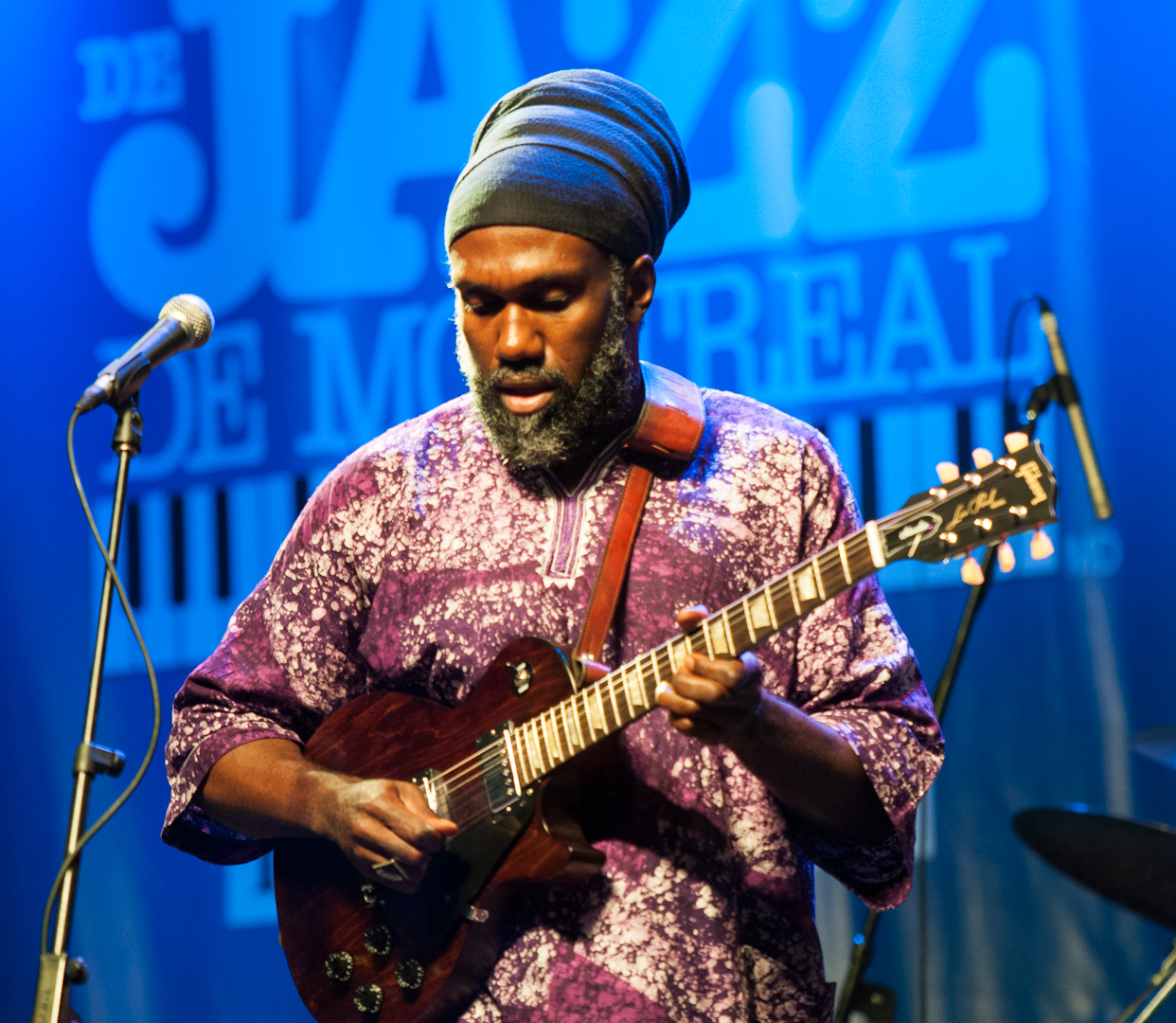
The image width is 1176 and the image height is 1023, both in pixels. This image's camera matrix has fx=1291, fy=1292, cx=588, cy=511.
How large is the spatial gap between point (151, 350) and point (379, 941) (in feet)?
3.35

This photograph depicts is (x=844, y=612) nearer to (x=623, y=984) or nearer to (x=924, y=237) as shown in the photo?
(x=623, y=984)

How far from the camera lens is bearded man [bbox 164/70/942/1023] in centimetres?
176

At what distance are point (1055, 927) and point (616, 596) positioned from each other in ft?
6.48

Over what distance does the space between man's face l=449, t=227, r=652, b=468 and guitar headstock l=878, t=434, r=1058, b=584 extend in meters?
0.59

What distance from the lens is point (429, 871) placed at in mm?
1900

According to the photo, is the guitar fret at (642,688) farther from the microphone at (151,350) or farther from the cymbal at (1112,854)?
the cymbal at (1112,854)

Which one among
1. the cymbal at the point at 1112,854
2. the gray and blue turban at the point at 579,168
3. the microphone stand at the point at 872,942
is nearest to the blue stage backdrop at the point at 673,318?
the microphone stand at the point at 872,942

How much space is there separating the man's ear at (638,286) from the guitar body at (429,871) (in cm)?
59

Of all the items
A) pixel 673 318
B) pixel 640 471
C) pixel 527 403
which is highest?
pixel 673 318

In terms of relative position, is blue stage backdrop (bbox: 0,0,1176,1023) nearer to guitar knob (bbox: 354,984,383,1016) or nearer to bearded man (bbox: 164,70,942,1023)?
bearded man (bbox: 164,70,942,1023)

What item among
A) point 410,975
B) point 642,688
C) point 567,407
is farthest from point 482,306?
point 410,975

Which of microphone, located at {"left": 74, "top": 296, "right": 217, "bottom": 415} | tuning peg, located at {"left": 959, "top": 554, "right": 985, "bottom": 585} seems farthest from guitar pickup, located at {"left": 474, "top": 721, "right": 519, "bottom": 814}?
microphone, located at {"left": 74, "top": 296, "right": 217, "bottom": 415}

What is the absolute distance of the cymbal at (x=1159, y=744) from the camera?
2.49 meters

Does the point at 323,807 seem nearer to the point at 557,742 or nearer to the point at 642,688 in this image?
the point at 557,742
